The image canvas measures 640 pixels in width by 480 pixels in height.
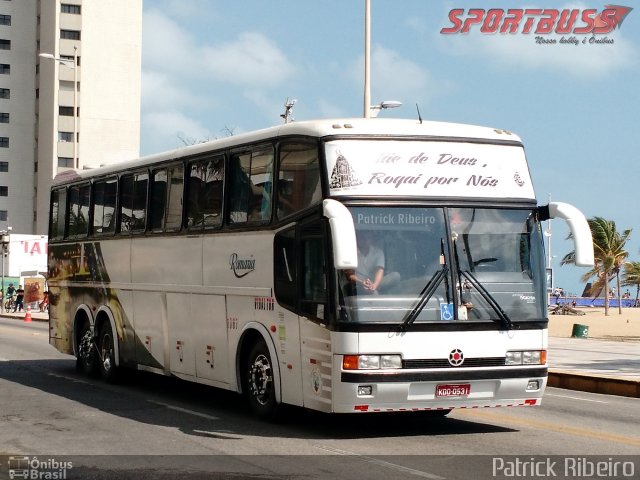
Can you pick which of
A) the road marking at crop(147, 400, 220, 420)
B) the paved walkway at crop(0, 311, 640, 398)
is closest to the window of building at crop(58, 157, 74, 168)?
the paved walkway at crop(0, 311, 640, 398)

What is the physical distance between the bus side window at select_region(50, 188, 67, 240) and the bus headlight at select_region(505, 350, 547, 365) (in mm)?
11686

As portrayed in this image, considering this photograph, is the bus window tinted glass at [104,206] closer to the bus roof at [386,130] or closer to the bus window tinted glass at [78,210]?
the bus window tinted glass at [78,210]

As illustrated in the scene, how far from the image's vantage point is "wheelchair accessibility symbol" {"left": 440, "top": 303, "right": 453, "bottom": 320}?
12172 millimetres

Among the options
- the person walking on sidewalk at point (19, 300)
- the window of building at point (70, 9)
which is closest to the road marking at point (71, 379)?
the person walking on sidewalk at point (19, 300)

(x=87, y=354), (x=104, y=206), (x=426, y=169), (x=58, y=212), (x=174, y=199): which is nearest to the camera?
(x=426, y=169)

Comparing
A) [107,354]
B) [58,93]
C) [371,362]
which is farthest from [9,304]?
[371,362]

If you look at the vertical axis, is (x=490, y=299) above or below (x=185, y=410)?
above

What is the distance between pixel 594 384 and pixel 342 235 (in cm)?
954

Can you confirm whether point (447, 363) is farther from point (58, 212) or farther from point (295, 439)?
point (58, 212)

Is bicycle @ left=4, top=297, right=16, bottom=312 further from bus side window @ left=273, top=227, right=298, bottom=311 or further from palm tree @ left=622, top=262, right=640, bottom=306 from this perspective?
bus side window @ left=273, top=227, right=298, bottom=311

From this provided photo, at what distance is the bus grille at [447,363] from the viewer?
12.0 meters

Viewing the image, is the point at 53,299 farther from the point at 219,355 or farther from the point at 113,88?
the point at 113,88

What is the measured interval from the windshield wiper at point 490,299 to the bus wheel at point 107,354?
28.1 feet

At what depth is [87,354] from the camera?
2055 centimetres
